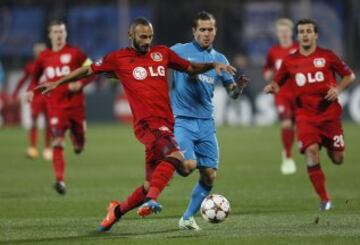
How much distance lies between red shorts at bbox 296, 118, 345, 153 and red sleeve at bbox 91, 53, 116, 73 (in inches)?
128

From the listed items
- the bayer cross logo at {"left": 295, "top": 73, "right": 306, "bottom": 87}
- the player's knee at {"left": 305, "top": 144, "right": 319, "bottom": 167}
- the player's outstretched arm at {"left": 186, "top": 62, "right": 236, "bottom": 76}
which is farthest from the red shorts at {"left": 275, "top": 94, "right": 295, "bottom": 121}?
the player's outstretched arm at {"left": 186, "top": 62, "right": 236, "bottom": 76}

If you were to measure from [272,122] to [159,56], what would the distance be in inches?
873

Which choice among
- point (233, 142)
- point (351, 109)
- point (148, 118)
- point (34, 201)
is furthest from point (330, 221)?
point (351, 109)

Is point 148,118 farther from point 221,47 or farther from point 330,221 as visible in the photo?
point 221,47

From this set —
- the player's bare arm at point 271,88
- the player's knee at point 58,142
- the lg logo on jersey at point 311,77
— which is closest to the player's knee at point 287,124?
the player's knee at point 58,142

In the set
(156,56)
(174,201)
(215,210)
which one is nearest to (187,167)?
(215,210)

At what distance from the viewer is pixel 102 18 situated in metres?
36.1

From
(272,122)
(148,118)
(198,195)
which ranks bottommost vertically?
(272,122)

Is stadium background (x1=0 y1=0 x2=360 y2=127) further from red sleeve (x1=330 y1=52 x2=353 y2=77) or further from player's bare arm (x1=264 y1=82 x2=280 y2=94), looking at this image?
A: player's bare arm (x1=264 y1=82 x2=280 y2=94)

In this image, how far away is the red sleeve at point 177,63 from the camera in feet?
36.3

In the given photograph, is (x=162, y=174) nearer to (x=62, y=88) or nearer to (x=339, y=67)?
(x=339, y=67)

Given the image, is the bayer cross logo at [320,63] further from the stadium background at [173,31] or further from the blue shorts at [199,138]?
the stadium background at [173,31]

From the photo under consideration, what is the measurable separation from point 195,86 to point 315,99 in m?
2.34

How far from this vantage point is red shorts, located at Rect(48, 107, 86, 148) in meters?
Result: 16.1
